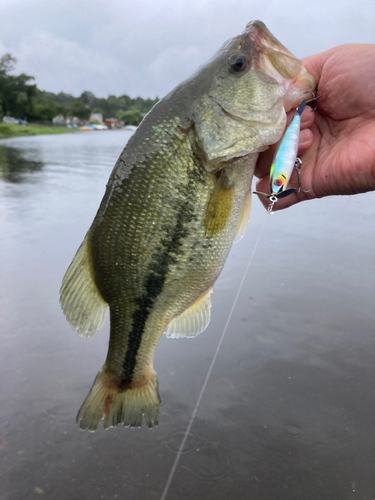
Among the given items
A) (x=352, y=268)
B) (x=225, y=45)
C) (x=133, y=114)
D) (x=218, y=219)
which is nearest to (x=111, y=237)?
(x=218, y=219)

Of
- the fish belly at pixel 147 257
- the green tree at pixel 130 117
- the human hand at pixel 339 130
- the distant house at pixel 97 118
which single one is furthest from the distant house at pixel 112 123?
the fish belly at pixel 147 257

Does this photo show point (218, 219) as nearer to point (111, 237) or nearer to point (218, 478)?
point (111, 237)

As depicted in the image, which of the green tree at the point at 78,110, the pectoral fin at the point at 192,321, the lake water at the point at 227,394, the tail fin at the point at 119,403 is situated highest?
the green tree at the point at 78,110

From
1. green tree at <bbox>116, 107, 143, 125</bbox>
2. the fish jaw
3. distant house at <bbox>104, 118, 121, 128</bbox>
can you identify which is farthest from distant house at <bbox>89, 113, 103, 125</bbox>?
the fish jaw

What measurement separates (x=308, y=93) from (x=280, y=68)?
0.27 m

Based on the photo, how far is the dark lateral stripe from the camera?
1644 mm

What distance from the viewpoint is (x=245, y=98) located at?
1634 mm

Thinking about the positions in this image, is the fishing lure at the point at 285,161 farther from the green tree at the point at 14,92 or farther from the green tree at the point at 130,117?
the green tree at the point at 130,117

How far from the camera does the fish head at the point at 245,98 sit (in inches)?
63.6

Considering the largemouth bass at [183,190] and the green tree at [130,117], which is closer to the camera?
the largemouth bass at [183,190]

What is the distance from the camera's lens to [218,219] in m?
1.68

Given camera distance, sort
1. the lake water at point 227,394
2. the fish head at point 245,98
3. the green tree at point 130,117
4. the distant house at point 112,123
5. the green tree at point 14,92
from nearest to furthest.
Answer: the fish head at point 245,98
the lake water at point 227,394
the green tree at point 14,92
the distant house at point 112,123
the green tree at point 130,117

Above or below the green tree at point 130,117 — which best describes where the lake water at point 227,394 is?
below

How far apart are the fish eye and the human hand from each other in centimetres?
46
